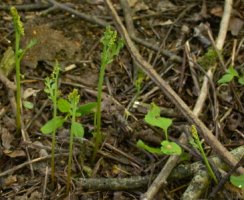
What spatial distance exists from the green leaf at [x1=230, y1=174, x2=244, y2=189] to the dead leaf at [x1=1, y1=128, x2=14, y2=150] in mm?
1065

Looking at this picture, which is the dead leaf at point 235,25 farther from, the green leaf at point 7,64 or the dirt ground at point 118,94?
the green leaf at point 7,64

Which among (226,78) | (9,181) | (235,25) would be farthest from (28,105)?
(235,25)

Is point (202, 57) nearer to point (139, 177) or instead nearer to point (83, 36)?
point (83, 36)

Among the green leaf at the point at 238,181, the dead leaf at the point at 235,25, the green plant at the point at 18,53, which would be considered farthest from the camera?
the dead leaf at the point at 235,25

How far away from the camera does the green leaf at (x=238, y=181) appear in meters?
1.99

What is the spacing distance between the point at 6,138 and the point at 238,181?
1.13m

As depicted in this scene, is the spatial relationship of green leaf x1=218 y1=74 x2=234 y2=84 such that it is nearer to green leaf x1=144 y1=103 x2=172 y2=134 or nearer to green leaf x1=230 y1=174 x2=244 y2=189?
green leaf x1=144 y1=103 x2=172 y2=134

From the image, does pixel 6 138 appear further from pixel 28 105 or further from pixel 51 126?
pixel 51 126

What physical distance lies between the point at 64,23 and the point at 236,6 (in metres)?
1.18

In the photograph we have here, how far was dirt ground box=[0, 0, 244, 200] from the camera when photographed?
86.5 inches

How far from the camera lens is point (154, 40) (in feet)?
10.2

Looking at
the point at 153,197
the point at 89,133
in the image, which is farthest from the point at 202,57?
the point at 153,197

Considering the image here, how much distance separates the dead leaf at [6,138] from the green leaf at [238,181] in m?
1.06

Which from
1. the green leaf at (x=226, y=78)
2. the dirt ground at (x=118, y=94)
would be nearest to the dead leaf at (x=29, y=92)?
the dirt ground at (x=118, y=94)
